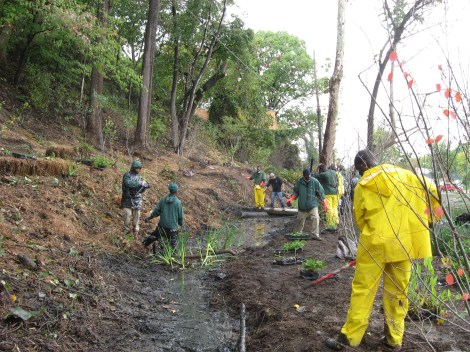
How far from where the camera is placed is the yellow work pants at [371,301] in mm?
3871

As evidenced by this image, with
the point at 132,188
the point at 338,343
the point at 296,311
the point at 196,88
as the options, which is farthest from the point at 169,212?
the point at 196,88

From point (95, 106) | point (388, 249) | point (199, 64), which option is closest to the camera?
point (388, 249)

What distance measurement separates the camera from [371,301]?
3916 millimetres

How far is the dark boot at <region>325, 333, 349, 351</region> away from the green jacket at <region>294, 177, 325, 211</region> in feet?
18.4

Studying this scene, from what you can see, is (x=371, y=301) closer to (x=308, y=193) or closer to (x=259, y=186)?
(x=308, y=193)

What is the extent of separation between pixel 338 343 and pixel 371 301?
0.53m

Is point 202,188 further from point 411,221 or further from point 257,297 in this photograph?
point 411,221

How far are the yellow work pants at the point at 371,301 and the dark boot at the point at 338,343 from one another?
52 mm

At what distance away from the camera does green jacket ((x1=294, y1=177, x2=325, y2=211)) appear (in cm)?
955

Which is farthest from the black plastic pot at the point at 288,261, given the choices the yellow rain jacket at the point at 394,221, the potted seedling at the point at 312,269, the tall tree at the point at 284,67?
the tall tree at the point at 284,67

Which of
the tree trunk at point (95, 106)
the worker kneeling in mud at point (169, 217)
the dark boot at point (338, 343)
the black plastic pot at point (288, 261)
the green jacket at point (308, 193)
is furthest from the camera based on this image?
the tree trunk at point (95, 106)

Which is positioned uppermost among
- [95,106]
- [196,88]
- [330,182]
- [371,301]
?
[196,88]

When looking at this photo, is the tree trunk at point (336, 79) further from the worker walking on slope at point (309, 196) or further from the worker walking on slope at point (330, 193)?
the worker walking on slope at point (309, 196)

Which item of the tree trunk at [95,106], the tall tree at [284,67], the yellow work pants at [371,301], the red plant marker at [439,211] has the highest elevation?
the tall tree at [284,67]
